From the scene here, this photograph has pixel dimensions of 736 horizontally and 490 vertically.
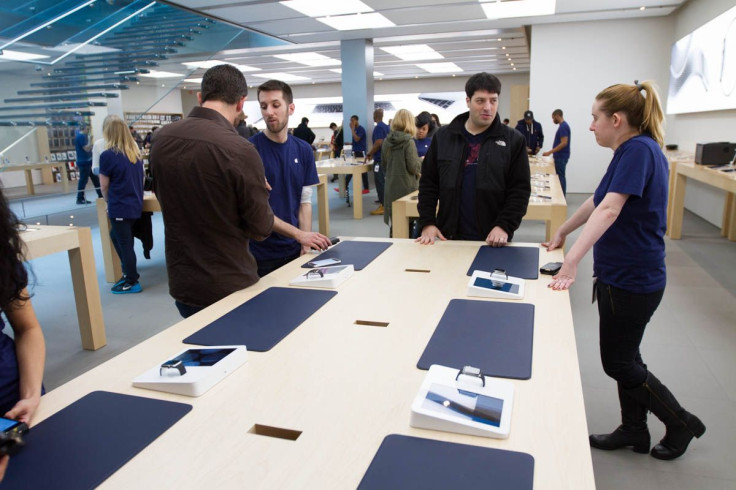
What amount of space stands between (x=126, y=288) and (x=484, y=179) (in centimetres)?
324

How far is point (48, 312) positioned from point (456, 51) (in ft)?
33.5

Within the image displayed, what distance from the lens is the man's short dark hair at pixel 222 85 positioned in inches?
72.4

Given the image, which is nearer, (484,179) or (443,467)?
(443,467)

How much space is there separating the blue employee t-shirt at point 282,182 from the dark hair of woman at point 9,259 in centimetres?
137

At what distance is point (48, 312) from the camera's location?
3939 millimetres

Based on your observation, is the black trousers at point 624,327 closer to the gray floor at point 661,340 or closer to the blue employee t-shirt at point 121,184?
the gray floor at point 661,340

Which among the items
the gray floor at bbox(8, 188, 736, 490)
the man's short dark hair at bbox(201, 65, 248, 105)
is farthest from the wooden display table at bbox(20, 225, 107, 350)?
the man's short dark hair at bbox(201, 65, 248, 105)

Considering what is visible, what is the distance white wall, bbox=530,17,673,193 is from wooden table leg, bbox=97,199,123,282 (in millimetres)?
7302

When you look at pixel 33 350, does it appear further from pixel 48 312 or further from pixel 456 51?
pixel 456 51

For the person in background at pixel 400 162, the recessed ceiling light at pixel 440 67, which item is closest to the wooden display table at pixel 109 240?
the person in background at pixel 400 162

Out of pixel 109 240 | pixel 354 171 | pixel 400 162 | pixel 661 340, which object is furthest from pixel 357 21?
pixel 661 340

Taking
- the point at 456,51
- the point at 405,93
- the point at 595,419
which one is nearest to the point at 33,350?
the point at 595,419

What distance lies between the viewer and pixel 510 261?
7.03ft

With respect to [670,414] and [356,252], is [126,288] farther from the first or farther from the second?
[670,414]
